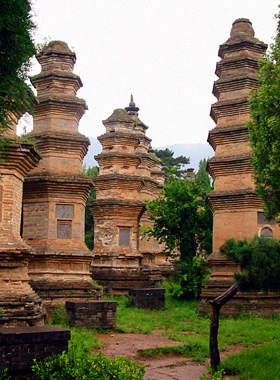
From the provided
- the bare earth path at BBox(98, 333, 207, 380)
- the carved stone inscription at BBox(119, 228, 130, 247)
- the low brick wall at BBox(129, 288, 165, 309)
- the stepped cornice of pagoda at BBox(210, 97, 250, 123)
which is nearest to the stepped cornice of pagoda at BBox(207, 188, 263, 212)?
the stepped cornice of pagoda at BBox(210, 97, 250, 123)

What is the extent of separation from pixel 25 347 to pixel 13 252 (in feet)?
10.7

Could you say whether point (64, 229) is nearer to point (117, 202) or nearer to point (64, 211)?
point (64, 211)

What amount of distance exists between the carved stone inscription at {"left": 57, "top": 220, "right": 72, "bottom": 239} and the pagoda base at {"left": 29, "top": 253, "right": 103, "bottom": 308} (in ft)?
2.25

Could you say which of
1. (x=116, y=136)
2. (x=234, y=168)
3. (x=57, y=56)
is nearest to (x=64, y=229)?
(x=234, y=168)

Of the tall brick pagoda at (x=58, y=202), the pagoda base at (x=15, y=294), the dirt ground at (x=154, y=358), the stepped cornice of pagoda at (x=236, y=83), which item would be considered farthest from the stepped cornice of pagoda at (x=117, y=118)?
the pagoda base at (x=15, y=294)

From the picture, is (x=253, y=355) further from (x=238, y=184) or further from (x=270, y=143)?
(x=238, y=184)

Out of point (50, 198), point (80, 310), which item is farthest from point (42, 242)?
point (80, 310)

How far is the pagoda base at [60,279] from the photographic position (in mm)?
16312

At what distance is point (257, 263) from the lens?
984 cm

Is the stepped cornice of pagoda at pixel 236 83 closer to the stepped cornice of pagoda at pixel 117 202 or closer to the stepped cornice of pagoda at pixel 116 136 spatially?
the stepped cornice of pagoda at pixel 116 136

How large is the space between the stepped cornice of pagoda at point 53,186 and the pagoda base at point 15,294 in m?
5.08

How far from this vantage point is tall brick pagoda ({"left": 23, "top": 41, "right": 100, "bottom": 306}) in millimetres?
16578

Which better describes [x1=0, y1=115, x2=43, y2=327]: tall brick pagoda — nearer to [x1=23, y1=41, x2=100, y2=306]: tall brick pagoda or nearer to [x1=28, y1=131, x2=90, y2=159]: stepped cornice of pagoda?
[x1=23, y1=41, x2=100, y2=306]: tall brick pagoda

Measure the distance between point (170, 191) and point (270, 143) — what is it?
1327 cm
